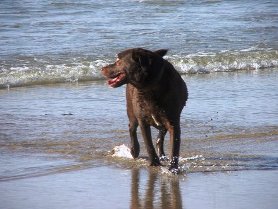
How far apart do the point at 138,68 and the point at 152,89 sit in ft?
0.95

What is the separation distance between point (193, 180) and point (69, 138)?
2353mm

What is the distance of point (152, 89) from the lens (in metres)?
8.55

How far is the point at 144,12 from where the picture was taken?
24.7m

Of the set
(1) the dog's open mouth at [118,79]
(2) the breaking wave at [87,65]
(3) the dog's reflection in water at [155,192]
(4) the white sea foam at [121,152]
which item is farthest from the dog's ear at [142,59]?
(2) the breaking wave at [87,65]

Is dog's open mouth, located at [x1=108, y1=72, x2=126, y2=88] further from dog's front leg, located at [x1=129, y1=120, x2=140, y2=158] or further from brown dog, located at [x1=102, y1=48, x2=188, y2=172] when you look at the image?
dog's front leg, located at [x1=129, y1=120, x2=140, y2=158]

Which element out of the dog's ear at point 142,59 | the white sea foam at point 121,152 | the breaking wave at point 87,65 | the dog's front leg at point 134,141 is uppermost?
the dog's ear at point 142,59

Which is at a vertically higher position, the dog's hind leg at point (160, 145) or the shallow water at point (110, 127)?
the dog's hind leg at point (160, 145)

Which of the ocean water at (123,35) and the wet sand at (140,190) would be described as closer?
the wet sand at (140,190)

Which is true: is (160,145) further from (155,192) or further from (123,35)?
(123,35)

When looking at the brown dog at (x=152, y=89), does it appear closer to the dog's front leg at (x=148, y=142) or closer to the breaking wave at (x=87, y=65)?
the dog's front leg at (x=148, y=142)

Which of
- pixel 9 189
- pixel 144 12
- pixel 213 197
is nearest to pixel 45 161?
pixel 9 189

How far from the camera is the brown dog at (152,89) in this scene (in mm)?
8414

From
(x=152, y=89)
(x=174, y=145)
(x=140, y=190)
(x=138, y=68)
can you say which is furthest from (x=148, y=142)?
(x=140, y=190)

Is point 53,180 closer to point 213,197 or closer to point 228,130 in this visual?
point 213,197
